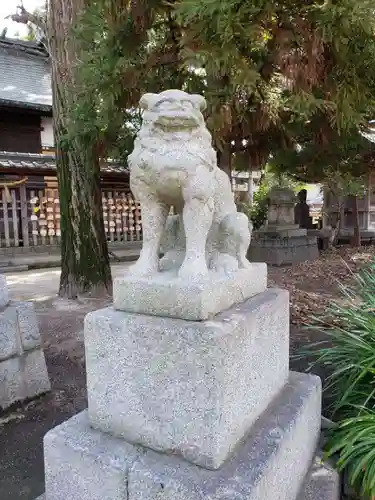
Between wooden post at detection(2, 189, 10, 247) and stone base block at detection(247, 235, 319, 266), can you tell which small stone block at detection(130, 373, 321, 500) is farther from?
wooden post at detection(2, 189, 10, 247)

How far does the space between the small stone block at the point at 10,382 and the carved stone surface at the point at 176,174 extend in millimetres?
1579

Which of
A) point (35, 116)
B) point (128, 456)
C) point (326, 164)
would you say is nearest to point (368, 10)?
point (128, 456)

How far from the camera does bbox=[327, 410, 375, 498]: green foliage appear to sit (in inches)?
66.1

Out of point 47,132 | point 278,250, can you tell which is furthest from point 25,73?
point 278,250

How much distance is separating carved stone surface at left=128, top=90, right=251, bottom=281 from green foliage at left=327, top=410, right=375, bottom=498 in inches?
37.4

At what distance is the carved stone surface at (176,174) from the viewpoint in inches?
54.6

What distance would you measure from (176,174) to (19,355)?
1921 mm

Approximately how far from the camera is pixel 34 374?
107 inches

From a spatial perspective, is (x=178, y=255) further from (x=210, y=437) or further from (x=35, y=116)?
(x=35, y=116)

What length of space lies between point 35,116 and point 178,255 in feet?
36.0

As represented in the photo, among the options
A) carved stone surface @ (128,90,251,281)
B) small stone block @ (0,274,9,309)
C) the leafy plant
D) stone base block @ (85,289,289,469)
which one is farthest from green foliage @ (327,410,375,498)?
small stone block @ (0,274,9,309)

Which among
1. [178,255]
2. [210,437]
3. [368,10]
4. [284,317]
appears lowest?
[210,437]

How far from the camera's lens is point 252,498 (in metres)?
1.21

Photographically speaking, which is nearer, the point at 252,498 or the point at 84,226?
the point at 252,498
